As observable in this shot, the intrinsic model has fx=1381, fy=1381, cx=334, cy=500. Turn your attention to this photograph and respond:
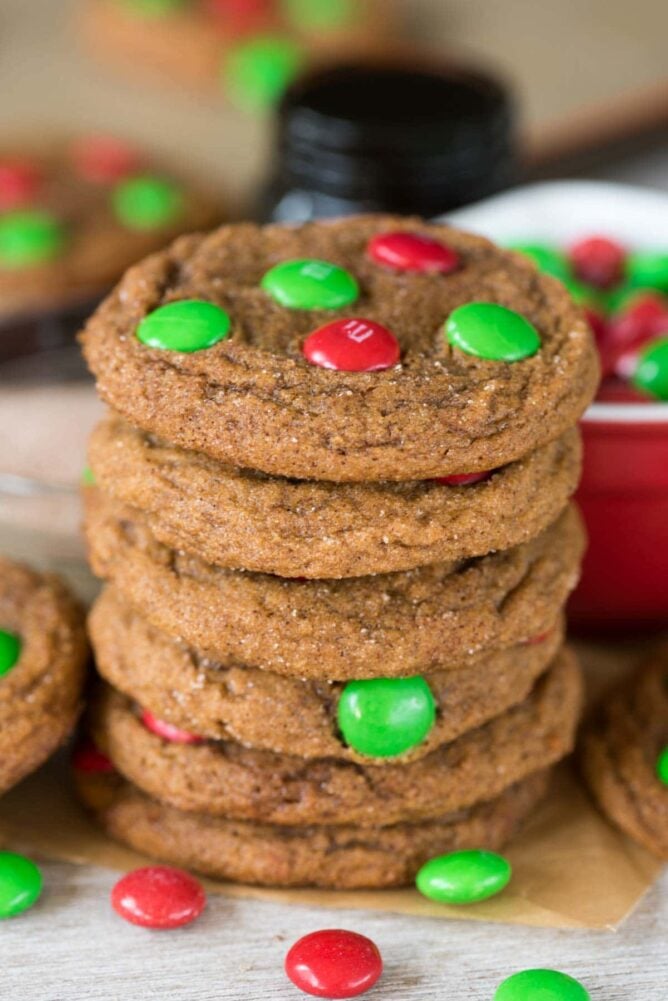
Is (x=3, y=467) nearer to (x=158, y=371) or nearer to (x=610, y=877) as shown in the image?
(x=158, y=371)

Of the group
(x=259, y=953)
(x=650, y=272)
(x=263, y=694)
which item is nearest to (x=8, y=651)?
(x=263, y=694)

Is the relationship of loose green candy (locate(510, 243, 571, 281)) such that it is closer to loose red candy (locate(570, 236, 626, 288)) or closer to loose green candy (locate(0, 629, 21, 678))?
loose red candy (locate(570, 236, 626, 288))

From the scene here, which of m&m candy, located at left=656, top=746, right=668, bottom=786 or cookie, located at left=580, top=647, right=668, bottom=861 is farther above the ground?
m&m candy, located at left=656, top=746, right=668, bottom=786

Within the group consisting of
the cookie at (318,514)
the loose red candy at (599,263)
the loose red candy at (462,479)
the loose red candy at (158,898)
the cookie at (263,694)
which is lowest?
the loose red candy at (158,898)

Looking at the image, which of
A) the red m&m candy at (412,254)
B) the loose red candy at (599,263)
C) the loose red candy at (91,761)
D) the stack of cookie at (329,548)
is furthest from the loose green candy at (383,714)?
the loose red candy at (599,263)

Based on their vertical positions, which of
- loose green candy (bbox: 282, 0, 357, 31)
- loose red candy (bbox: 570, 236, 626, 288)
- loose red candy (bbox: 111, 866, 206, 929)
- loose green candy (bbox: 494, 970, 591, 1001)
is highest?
loose red candy (bbox: 570, 236, 626, 288)

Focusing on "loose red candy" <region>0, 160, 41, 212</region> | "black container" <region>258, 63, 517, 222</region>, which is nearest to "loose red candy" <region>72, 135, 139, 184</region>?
"loose red candy" <region>0, 160, 41, 212</region>

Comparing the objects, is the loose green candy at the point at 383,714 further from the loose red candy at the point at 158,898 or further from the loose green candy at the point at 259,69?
the loose green candy at the point at 259,69
